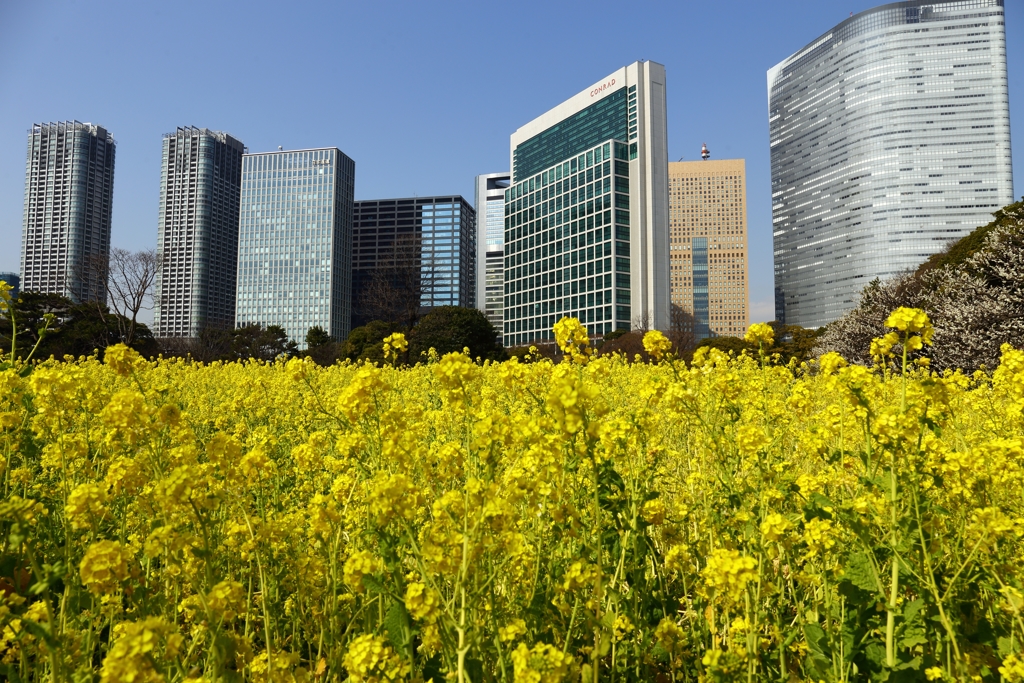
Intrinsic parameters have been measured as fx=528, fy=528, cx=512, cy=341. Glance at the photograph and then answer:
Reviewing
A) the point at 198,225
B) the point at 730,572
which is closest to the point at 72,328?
the point at 730,572

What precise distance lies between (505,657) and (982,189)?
122695mm

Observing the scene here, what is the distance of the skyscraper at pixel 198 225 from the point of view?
91.5 m

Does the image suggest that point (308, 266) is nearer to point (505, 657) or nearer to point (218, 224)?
point (218, 224)

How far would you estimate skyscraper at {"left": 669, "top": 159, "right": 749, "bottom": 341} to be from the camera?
376 ft

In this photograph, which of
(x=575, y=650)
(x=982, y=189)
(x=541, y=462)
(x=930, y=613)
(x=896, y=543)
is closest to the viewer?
(x=896, y=543)

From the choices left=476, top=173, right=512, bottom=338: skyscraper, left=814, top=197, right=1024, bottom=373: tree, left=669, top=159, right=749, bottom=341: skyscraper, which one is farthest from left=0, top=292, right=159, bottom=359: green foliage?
left=669, top=159, right=749, bottom=341: skyscraper

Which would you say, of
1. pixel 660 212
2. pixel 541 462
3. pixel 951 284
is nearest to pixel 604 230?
pixel 660 212

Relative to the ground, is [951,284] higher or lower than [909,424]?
higher

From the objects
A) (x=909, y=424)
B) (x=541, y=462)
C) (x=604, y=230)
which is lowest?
(x=541, y=462)

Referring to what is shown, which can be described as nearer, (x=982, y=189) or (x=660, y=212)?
(x=660, y=212)

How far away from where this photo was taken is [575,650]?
1.70m

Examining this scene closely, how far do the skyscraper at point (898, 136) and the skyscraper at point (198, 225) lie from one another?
109 metres

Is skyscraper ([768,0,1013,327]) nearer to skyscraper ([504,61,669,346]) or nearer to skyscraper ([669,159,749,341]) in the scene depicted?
skyscraper ([669,159,749,341])

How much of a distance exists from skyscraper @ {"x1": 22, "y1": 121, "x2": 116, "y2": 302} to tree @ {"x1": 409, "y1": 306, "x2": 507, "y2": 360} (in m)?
67.2
